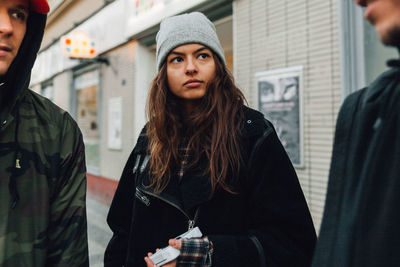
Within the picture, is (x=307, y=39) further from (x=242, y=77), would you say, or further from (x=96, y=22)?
(x=96, y=22)

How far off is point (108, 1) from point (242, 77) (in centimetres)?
478

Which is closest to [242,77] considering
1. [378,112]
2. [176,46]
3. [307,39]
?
[307,39]

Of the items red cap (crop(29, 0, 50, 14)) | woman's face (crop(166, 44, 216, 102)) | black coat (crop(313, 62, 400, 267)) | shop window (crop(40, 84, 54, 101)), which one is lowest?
black coat (crop(313, 62, 400, 267))

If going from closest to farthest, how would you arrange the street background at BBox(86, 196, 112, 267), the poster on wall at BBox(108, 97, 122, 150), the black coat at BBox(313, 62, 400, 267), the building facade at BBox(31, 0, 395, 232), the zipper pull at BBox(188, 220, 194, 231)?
1. the black coat at BBox(313, 62, 400, 267)
2. the zipper pull at BBox(188, 220, 194, 231)
3. the building facade at BBox(31, 0, 395, 232)
4. the street background at BBox(86, 196, 112, 267)
5. the poster on wall at BBox(108, 97, 122, 150)

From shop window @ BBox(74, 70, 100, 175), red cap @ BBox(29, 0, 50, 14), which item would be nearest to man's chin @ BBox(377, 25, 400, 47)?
red cap @ BBox(29, 0, 50, 14)

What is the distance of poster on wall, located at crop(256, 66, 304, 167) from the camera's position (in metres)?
4.10

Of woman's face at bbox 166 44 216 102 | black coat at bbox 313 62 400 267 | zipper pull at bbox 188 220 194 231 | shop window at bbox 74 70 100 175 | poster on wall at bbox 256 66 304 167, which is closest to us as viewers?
black coat at bbox 313 62 400 267

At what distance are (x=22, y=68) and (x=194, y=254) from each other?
1.15 m

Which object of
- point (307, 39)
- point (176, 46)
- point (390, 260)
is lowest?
point (390, 260)

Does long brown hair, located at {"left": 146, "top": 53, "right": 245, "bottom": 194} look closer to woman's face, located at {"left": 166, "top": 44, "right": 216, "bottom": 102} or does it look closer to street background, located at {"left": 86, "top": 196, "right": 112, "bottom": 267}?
woman's face, located at {"left": 166, "top": 44, "right": 216, "bottom": 102}

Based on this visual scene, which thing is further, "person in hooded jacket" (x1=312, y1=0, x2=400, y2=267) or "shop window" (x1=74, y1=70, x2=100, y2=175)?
"shop window" (x1=74, y1=70, x2=100, y2=175)

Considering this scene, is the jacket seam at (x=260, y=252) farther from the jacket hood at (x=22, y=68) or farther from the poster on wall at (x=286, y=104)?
the poster on wall at (x=286, y=104)

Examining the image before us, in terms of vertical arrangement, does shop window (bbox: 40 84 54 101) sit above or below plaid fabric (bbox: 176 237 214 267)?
above

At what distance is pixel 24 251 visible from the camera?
1397 mm
